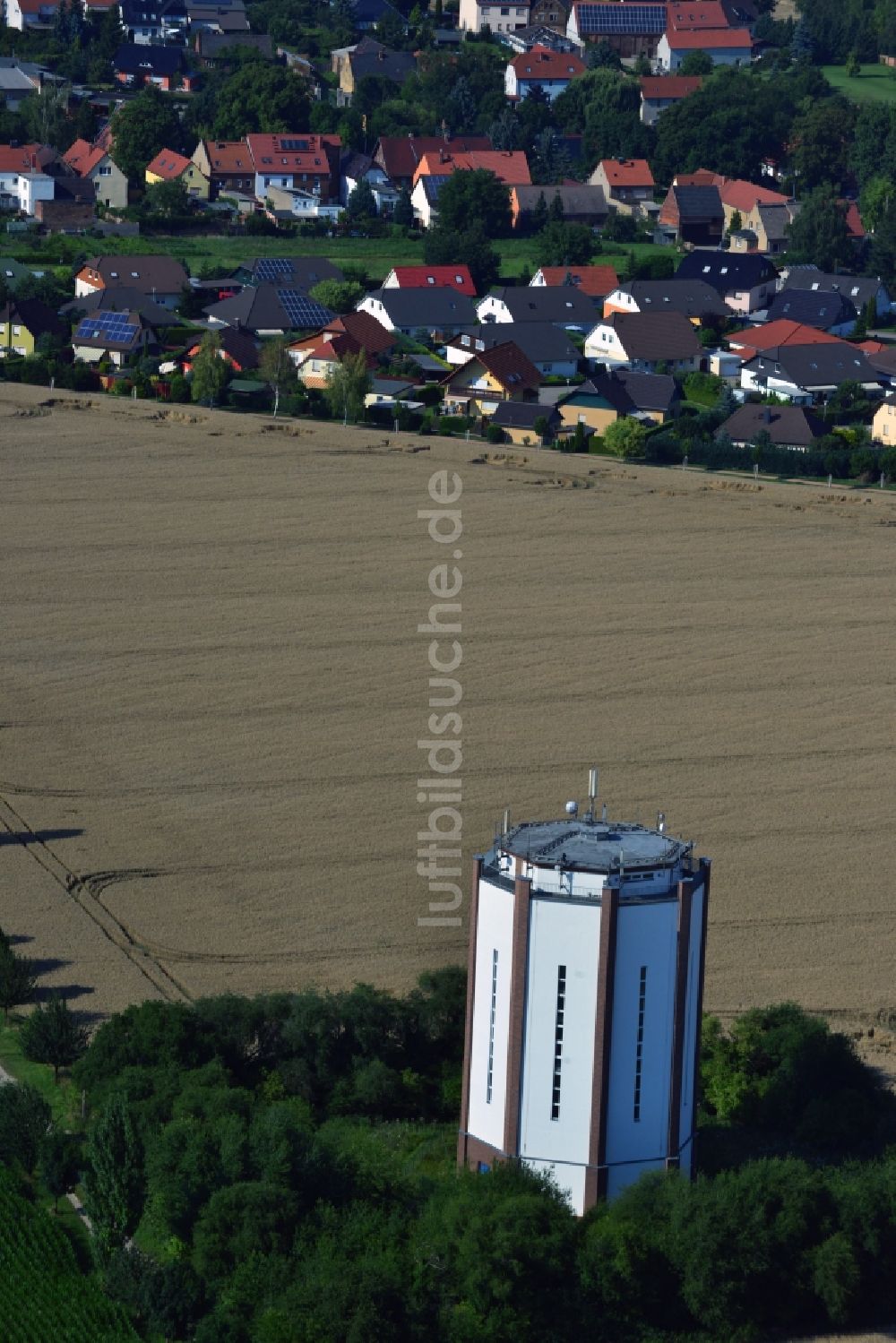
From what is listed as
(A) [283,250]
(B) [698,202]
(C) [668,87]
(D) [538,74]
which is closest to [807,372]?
(A) [283,250]

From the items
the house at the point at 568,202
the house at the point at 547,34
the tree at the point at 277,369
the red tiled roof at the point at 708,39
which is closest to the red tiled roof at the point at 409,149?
the house at the point at 568,202

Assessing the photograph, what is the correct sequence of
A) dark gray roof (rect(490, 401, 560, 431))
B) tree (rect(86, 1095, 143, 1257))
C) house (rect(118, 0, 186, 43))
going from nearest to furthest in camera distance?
1. tree (rect(86, 1095, 143, 1257))
2. dark gray roof (rect(490, 401, 560, 431))
3. house (rect(118, 0, 186, 43))

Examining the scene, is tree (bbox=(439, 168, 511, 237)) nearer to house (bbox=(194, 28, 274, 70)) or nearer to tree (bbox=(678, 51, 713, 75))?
house (bbox=(194, 28, 274, 70))

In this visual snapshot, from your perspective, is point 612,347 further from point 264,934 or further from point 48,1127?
point 48,1127

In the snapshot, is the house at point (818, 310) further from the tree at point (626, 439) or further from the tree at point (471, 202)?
the tree at point (626, 439)

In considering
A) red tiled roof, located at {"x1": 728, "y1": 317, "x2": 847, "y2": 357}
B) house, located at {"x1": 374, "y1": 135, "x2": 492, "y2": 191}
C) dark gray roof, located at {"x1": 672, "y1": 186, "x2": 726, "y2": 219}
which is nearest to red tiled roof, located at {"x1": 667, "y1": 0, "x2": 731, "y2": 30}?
house, located at {"x1": 374, "y1": 135, "x2": 492, "y2": 191}
